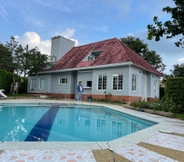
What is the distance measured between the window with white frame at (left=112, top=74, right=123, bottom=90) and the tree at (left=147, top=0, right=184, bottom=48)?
8760 mm

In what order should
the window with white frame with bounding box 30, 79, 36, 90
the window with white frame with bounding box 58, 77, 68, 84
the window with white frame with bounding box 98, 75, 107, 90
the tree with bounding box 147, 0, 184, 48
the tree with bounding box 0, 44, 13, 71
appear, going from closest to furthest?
the tree with bounding box 147, 0, 184, 48 → the window with white frame with bounding box 98, 75, 107, 90 → the tree with bounding box 0, 44, 13, 71 → the window with white frame with bounding box 58, 77, 68, 84 → the window with white frame with bounding box 30, 79, 36, 90

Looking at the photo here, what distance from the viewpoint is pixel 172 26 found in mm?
4527

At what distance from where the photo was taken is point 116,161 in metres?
2.14

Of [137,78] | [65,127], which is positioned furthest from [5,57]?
[65,127]

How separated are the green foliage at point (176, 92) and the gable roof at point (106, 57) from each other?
380 cm

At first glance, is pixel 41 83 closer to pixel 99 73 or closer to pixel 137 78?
pixel 99 73

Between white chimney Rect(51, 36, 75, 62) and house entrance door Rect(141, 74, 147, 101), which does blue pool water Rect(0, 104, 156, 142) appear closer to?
house entrance door Rect(141, 74, 147, 101)

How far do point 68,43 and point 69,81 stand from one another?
743 cm

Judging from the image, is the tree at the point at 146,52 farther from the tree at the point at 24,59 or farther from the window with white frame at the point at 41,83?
the window with white frame at the point at 41,83

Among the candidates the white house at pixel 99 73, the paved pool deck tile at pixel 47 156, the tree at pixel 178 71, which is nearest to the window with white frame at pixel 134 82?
the white house at pixel 99 73

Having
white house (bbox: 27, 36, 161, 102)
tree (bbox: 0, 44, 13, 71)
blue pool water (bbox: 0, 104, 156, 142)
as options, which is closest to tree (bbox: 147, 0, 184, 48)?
blue pool water (bbox: 0, 104, 156, 142)

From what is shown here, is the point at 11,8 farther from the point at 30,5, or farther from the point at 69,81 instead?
the point at 69,81

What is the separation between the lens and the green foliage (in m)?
8.97

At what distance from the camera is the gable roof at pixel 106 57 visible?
1381 centimetres
